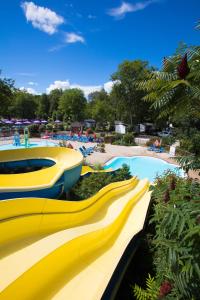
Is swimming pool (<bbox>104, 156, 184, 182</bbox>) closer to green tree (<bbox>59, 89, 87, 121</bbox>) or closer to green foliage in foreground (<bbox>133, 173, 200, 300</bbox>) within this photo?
green foliage in foreground (<bbox>133, 173, 200, 300</bbox>)

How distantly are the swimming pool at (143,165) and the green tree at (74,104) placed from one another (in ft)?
120

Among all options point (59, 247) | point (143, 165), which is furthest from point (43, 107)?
point (59, 247)

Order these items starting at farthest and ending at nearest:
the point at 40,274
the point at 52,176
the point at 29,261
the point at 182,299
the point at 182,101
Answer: the point at 52,176 → the point at 29,261 → the point at 40,274 → the point at 182,299 → the point at 182,101

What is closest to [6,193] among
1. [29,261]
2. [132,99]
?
[29,261]

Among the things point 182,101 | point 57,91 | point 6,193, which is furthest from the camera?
point 57,91

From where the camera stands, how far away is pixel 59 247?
4742 millimetres

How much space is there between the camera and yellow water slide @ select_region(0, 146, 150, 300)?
3934 mm

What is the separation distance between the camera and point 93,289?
4117mm

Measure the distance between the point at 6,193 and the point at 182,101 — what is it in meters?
6.82

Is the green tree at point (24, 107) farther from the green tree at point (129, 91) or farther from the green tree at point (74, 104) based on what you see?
the green tree at point (129, 91)

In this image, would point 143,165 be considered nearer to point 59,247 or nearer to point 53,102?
point 59,247

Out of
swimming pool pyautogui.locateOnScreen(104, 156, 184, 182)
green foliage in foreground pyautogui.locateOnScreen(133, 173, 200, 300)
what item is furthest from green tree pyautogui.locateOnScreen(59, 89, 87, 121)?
green foliage in foreground pyautogui.locateOnScreen(133, 173, 200, 300)

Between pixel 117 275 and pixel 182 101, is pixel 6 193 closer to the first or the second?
pixel 117 275

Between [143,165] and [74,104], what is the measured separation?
38.7m
